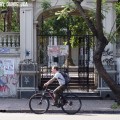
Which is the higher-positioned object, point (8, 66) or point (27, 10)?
point (27, 10)

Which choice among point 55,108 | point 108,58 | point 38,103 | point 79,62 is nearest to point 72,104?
point 38,103

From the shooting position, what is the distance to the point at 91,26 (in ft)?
21.0

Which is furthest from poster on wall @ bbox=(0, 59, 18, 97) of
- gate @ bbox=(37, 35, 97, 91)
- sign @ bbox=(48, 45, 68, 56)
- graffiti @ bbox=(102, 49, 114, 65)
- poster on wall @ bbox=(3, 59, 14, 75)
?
graffiti @ bbox=(102, 49, 114, 65)

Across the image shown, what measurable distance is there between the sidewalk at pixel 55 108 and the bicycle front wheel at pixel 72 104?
2.28 ft

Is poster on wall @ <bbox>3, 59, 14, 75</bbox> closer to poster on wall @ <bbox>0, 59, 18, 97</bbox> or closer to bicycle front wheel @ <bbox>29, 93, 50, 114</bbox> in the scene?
poster on wall @ <bbox>0, 59, 18, 97</bbox>

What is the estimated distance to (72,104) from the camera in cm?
1411

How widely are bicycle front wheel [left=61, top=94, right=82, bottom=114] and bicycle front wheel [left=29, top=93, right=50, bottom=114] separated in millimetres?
603

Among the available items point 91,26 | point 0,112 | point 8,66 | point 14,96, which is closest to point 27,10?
point 8,66

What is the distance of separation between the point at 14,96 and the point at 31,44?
247 centimetres

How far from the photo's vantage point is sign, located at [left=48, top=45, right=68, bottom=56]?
743 inches

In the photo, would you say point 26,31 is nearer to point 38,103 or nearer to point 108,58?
point 108,58

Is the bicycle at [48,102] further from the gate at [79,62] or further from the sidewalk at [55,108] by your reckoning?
the gate at [79,62]

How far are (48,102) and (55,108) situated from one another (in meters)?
1.35

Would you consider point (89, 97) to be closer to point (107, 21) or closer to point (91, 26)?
point (107, 21)
